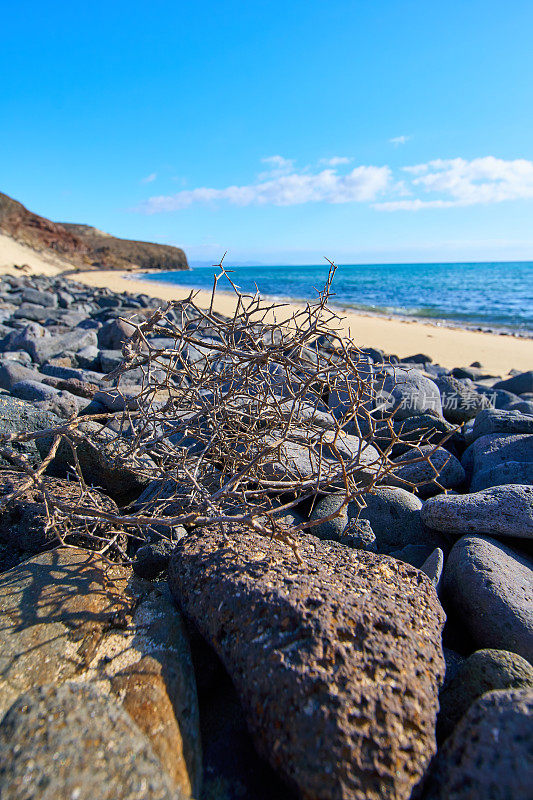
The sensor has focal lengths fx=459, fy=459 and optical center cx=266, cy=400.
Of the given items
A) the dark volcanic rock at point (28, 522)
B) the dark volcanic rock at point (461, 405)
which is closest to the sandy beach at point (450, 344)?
the dark volcanic rock at point (461, 405)

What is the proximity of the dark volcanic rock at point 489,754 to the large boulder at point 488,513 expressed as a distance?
1.12 metres

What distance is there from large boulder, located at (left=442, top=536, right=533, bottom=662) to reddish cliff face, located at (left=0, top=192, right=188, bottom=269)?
4102cm

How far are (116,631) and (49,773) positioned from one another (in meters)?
0.53

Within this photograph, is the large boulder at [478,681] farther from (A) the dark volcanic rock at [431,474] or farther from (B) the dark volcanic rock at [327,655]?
(A) the dark volcanic rock at [431,474]

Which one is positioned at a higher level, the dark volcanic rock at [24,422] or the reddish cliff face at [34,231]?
the reddish cliff face at [34,231]

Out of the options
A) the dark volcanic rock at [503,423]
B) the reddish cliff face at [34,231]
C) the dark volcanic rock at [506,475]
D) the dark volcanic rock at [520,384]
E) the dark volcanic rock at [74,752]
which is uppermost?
the reddish cliff face at [34,231]

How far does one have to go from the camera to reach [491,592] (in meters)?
1.93

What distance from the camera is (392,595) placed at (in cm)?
167

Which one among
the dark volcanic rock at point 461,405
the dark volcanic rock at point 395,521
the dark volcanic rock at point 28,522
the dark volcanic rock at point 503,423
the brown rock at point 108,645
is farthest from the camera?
the dark volcanic rock at point 461,405

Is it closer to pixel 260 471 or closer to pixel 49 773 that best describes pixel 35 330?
pixel 260 471

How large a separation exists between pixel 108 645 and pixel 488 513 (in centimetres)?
186

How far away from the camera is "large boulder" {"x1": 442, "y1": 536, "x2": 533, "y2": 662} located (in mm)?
1821

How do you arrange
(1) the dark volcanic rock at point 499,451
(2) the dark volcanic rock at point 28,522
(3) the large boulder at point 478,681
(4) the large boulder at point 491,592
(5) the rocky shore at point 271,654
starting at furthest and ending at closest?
(1) the dark volcanic rock at point 499,451 < (2) the dark volcanic rock at point 28,522 < (4) the large boulder at point 491,592 < (3) the large boulder at point 478,681 < (5) the rocky shore at point 271,654

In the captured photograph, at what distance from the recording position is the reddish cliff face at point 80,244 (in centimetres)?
3831
